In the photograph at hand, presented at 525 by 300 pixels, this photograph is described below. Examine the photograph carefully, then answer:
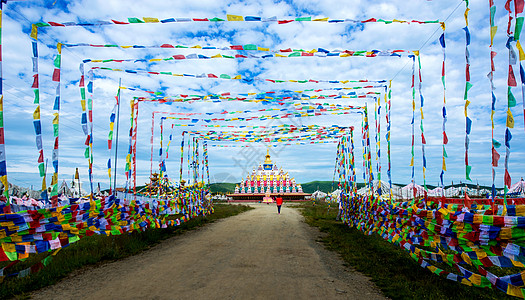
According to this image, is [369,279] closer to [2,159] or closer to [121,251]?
[121,251]

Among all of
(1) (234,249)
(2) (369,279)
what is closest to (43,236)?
(1) (234,249)

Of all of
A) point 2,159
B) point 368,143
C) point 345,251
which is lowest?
point 345,251

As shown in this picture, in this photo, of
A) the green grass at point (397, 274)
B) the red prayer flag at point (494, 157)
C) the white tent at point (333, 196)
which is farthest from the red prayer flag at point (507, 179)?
the white tent at point (333, 196)

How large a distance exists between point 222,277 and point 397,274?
3.19m

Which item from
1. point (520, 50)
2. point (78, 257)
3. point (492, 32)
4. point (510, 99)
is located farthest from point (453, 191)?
point (78, 257)

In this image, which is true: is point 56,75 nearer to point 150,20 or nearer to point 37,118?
point 37,118

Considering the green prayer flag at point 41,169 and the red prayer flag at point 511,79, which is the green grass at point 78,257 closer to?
the green prayer flag at point 41,169

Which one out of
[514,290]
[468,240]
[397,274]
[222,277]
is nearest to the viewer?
[514,290]

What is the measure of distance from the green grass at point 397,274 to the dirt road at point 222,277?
308mm

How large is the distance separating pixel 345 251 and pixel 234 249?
2.90 metres

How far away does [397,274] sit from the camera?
5738 mm

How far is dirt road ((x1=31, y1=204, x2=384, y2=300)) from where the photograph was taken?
4594 mm

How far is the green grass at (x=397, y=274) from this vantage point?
4.54m

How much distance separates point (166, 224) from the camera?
1173 centimetres
